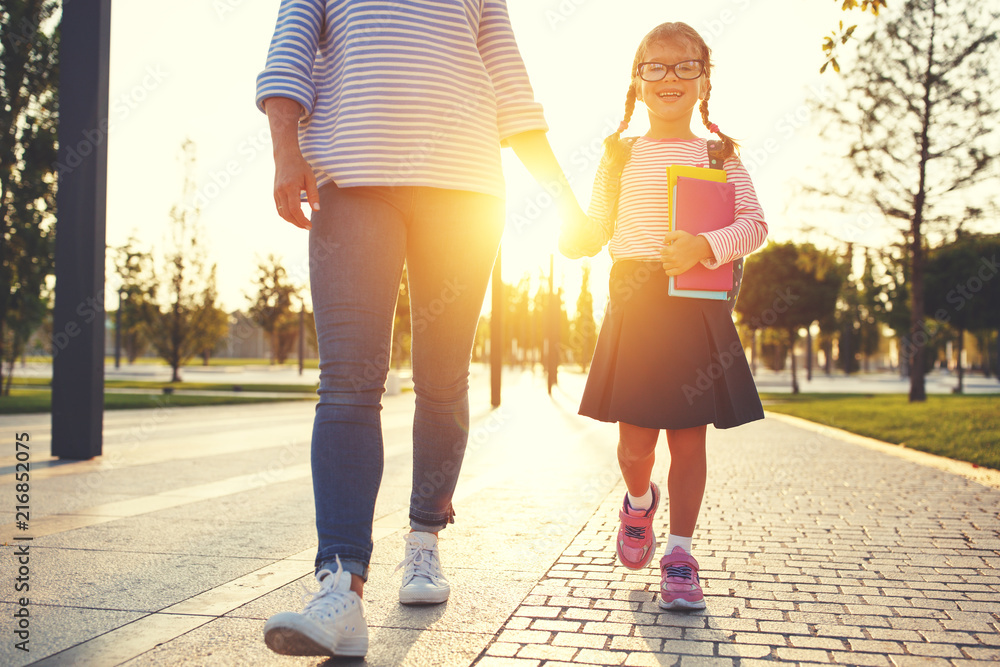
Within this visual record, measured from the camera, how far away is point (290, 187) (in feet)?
6.30

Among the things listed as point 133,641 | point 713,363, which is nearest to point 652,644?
point 713,363

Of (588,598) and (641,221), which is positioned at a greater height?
(641,221)

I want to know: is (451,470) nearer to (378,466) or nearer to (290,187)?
(378,466)

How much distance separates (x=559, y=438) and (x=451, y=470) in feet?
Result: 20.5

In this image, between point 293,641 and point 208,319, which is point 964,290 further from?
point 293,641

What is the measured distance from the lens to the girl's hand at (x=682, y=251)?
2342mm

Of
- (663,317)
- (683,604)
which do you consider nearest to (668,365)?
(663,317)

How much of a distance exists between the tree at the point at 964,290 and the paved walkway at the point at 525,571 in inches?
1198

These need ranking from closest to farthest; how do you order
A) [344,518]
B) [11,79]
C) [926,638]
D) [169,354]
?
1. [344,518]
2. [926,638]
3. [11,79]
4. [169,354]

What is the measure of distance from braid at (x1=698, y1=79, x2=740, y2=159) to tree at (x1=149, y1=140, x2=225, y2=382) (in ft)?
74.6

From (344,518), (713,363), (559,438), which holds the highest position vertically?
(713,363)

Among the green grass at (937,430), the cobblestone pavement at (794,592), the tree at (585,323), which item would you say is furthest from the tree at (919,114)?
the tree at (585,323)

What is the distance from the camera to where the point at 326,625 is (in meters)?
1.69

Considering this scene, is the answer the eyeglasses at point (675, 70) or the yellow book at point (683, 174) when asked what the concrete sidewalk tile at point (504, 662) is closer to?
the yellow book at point (683, 174)
